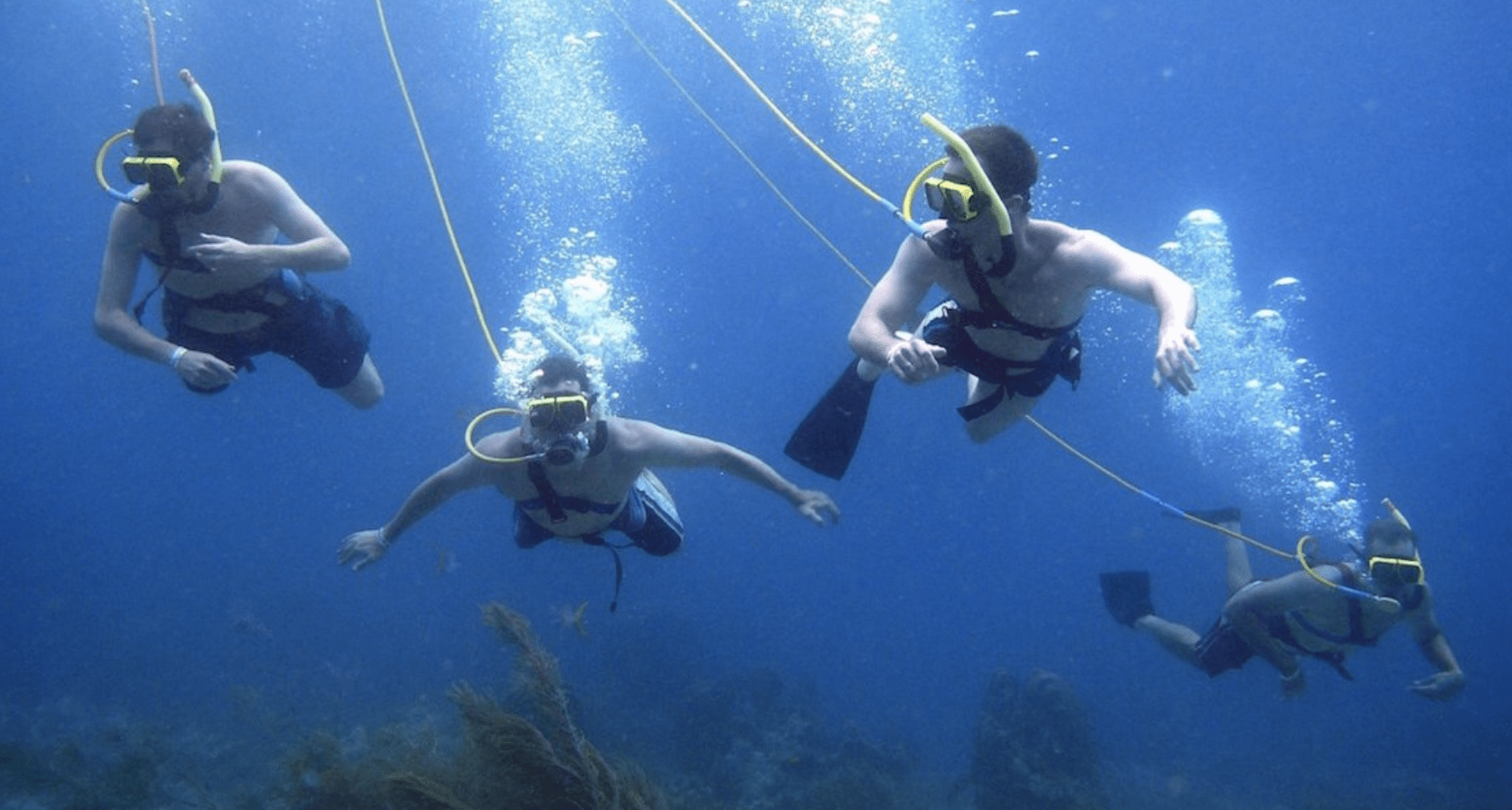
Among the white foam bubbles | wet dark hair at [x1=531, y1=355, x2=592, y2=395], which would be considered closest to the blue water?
the white foam bubbles

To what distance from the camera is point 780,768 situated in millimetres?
14297

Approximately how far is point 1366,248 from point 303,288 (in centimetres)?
5266

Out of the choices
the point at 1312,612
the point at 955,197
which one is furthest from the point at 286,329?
the point at 1312,612

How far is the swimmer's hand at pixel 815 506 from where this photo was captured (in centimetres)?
591

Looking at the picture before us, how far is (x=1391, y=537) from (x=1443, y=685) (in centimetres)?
144

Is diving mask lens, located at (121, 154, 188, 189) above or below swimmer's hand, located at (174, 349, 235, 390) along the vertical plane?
above

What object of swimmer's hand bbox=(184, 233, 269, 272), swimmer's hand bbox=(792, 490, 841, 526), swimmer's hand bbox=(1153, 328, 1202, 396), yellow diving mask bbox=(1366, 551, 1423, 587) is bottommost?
swimmer's hand bbox=(184, 233, 269, 272)

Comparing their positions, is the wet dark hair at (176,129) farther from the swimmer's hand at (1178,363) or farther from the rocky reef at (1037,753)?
the rocky reef at (1037,753)

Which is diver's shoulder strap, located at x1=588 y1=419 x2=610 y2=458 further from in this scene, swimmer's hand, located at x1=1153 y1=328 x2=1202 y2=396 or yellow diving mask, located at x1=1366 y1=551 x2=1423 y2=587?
yellow diving mask, located at x1=1366 y1=551 x2=1423 y2=587

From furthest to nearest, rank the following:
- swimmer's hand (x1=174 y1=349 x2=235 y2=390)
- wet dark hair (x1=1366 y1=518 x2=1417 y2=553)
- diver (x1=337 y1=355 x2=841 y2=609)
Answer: wet dark hair (x1=1366 y1=518 x2=1417 y2=553) < diver (x1=337 y1=355 x2=841 y2=609) < swimmer's hand (x1=174 y1=349 x2=235 y2=390)

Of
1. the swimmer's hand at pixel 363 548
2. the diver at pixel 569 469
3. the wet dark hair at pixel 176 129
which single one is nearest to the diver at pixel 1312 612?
the diver at pixel 569 469

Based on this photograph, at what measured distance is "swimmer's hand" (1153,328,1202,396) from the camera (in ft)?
11.3

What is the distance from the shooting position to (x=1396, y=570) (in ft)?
Answer: 25.7

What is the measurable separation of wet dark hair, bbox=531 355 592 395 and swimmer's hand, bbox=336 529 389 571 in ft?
5.30
